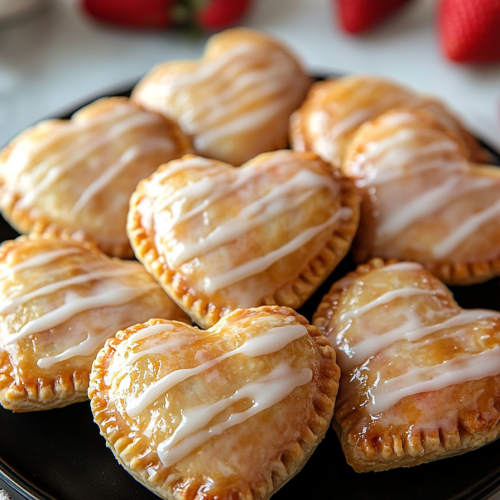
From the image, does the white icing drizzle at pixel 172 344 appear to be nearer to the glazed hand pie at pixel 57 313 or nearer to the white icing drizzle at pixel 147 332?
the white icing drizzle at pixel 147 332

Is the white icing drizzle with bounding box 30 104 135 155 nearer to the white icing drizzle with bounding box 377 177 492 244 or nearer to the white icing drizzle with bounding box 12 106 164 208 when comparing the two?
the white icing drizzle with bounding box 12 106 164 208

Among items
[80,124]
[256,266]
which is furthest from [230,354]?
[80,124]

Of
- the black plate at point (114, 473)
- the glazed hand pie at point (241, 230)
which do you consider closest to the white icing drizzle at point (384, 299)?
the glazed hand pie at point (241, 230)

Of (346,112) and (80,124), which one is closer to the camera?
(80,124)

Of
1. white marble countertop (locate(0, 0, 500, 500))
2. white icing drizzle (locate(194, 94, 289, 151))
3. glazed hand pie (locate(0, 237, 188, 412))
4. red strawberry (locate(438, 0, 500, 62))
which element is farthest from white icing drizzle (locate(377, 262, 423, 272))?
red strawberry (locate(438, 0, 500, 62))

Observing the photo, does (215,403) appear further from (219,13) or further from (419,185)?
(219,13)

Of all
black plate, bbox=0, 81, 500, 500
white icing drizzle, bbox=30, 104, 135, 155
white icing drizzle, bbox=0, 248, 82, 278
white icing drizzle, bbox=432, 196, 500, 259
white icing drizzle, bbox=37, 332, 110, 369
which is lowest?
black plate, bbox=0, 81, 500, 500
